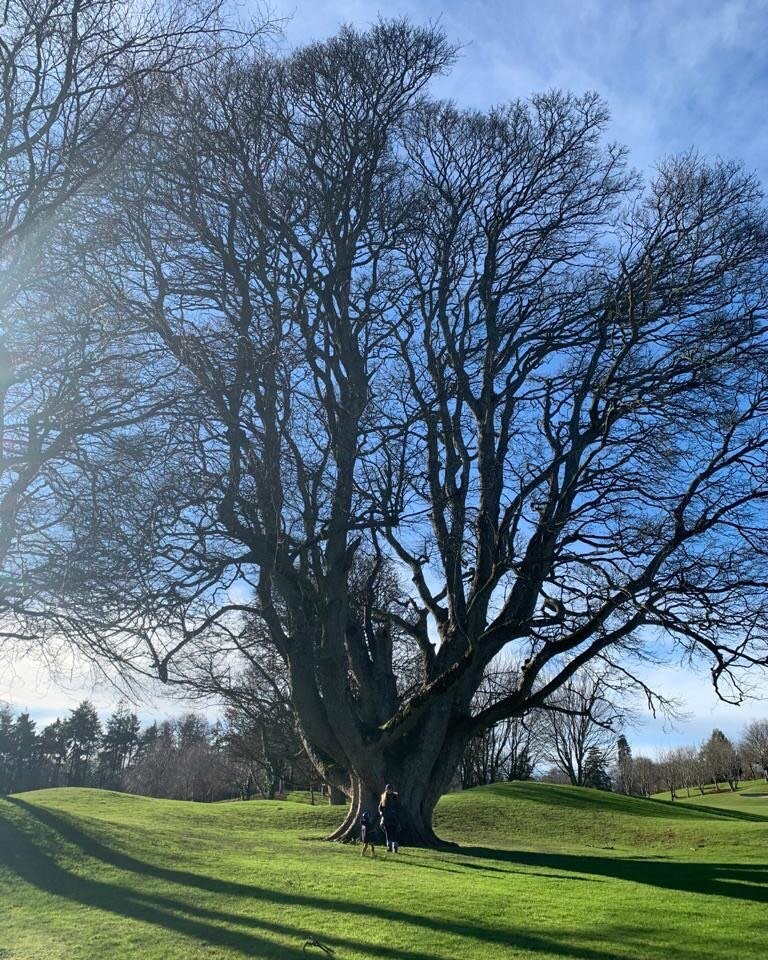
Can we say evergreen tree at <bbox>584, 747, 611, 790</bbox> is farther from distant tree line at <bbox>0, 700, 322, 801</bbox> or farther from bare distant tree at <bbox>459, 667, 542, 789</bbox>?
distant tree line at <bbox>0, 700, 322, 801</bbox>

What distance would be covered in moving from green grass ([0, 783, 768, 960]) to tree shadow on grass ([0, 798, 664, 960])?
0.02 meters

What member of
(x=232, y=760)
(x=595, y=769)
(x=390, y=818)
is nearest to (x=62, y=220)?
(x=390, y=818)

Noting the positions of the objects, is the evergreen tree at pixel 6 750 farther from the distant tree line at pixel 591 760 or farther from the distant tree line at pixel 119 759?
the distant tree line at pixel 591 760

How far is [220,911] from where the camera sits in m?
8.34

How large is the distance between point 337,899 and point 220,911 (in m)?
1.40

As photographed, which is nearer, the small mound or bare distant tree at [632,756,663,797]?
the small mound

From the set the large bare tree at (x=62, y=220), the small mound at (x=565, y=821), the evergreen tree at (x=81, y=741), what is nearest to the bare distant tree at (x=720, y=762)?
the small mound at (x=565, y=821)

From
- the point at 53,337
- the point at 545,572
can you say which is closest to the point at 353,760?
the point at 545,572

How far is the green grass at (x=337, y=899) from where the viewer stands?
6.89 m

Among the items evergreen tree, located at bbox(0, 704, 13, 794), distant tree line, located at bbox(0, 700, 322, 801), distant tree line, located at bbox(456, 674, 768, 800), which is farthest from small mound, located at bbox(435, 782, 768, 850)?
evergreen tree, located at bbox(0, 704, 13, 794)

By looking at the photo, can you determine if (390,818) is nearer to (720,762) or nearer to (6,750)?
(6,750)

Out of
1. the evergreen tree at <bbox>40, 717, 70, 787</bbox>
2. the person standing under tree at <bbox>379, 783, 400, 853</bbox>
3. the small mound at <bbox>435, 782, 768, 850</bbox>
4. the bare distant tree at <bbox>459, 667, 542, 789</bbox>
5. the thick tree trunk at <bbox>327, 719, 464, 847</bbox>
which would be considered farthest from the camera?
the evergreen tree at <bbox>40, 717, 70, 787</bbox>

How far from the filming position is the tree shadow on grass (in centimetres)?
668

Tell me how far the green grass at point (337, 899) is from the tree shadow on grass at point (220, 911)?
22 mm
